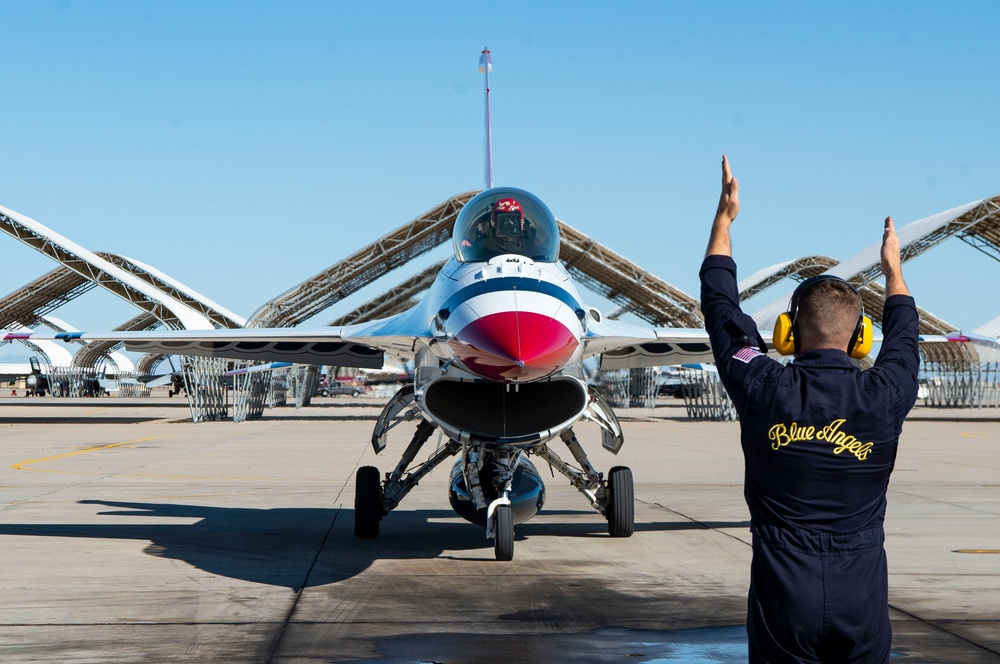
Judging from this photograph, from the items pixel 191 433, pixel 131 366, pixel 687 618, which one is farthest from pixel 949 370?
pixel 131 366

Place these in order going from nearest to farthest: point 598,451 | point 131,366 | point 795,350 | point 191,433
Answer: point 795,350
point 598,451
point 191,433
point 131,366

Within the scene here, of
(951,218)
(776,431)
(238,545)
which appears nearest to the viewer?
(776,431)

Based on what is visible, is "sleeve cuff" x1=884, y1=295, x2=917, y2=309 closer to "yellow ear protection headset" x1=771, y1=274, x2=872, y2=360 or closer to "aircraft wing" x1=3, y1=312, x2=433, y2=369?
"yellow ear protection headset" x1=771, y1=274, x2=872, y2=360

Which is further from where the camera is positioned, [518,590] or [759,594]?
[518,590]

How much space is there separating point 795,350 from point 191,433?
30.5 m

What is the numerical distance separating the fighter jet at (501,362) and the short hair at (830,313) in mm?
3994

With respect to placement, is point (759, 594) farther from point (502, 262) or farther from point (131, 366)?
point (131, 366)

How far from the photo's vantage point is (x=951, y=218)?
41.8 meters

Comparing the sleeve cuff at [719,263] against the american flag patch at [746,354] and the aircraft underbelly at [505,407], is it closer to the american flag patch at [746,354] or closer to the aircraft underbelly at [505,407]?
the american flag patch at [746,354]

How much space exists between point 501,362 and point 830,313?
4153 mm

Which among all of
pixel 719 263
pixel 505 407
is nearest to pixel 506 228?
pixel 505 407

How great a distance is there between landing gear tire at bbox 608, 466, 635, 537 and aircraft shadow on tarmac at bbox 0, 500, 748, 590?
489 millimetres

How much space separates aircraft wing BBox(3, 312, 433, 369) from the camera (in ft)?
33.4

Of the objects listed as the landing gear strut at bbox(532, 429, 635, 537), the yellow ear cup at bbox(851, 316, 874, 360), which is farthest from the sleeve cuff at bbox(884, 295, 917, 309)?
the landing gear strut at bbox(532, 429, 635, 537)
